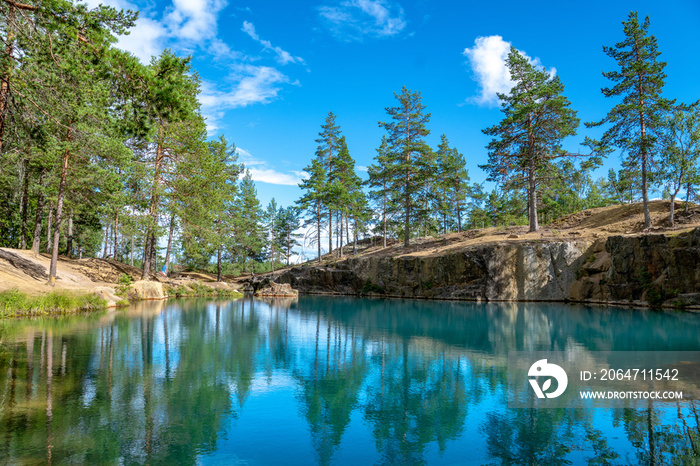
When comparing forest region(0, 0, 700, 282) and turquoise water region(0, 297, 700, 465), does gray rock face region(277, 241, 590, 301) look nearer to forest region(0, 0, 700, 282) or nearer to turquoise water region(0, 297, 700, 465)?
forest region(0, 0, 700, 282)

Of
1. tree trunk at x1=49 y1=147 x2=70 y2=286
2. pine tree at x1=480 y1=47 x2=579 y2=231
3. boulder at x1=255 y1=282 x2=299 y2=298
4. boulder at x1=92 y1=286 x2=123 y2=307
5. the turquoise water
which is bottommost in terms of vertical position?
the turquoise water

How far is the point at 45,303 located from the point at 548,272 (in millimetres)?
31058

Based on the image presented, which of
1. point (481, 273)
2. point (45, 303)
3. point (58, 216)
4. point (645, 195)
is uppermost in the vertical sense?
point (645, 195)

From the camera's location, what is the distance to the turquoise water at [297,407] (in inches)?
187

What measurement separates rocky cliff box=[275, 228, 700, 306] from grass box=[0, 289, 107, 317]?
2453 centimetres

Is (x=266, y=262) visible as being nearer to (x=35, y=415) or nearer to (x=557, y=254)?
(x=557, y=254)

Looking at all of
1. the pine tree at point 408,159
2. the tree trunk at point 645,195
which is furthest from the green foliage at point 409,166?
the tree trunk at point 645,195

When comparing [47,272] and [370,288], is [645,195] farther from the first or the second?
[47,272]

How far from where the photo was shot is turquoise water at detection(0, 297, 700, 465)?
474 cm

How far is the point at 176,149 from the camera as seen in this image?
28078mm

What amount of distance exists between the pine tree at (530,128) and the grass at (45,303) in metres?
30.0

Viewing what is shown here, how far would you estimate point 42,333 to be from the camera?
1215 cm

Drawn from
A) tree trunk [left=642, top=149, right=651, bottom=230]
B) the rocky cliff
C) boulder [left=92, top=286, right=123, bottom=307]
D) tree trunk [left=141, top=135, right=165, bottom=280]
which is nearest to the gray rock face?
the rocky cliff

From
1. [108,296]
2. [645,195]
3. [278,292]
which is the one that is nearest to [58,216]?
[108,296]
